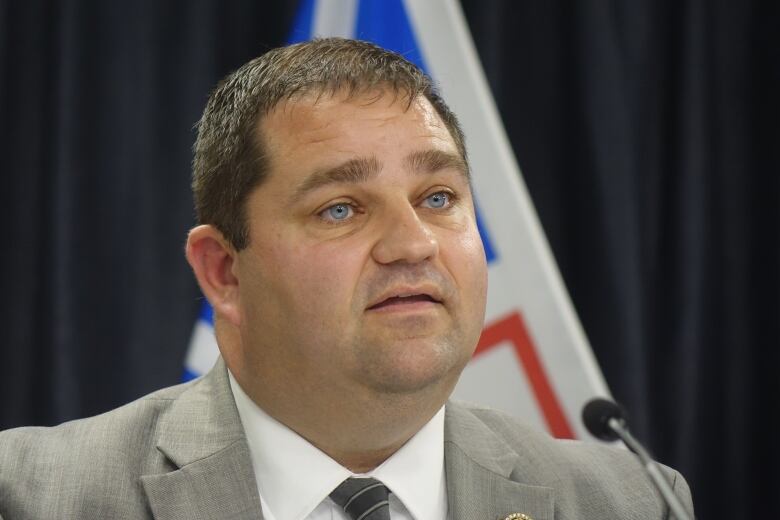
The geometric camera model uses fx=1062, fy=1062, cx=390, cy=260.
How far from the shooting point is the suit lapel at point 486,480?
6.35 ft

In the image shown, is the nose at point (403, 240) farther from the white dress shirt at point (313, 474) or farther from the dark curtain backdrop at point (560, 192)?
the dark curtain backdrop at point (560, 192)

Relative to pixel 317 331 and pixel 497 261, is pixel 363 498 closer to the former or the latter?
pixel 317 331

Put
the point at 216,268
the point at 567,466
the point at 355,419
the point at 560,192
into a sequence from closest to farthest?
the point at 355,419 < the point at 216,268 < the point at 567,466 < the point at 560,192

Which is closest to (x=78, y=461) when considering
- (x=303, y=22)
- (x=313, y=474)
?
(x=313, y=474)

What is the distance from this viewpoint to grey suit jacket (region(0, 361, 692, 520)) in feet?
5.89

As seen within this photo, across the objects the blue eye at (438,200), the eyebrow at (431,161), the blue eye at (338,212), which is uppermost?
the eyebrow at (431,161)

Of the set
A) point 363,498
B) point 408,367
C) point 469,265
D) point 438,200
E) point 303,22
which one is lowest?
point 363,498

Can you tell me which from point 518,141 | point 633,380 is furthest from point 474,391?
point 518,141

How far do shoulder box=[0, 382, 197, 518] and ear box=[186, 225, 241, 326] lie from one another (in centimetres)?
25

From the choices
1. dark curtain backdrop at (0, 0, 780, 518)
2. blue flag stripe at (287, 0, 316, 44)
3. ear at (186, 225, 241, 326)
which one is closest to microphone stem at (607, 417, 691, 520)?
ear at (186, 225, 241, 326)

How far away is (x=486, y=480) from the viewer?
1.98 meters

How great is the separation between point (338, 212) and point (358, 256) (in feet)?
0.32

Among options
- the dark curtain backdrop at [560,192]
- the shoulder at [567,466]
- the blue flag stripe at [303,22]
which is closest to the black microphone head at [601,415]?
the shoulder at [567,466]

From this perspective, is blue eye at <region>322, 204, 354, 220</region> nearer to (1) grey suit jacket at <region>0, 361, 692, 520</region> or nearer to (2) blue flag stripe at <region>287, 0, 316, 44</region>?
(1) grey suit jacket at <region>0, 361, 692, 520</region>
